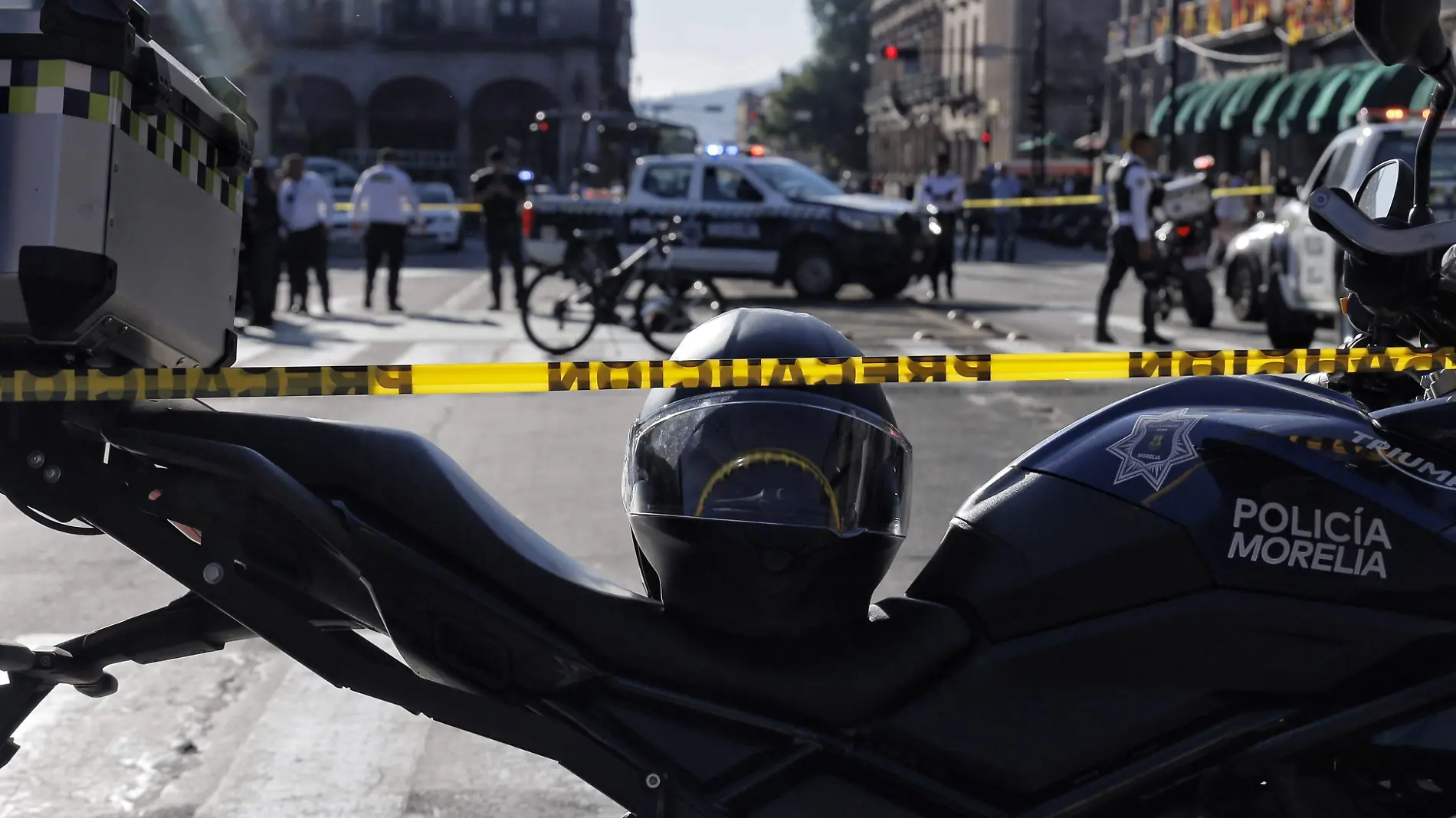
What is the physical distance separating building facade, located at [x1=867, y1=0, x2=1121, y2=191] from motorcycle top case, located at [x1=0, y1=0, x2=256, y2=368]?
4140cm

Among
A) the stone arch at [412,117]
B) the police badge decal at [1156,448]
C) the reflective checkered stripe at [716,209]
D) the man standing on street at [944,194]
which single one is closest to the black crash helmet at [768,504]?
the police badge decal at [1156,448]

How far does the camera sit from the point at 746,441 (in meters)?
2.43

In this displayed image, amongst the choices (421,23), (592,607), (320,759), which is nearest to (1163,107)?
(421,23)

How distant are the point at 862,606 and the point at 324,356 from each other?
426 inches

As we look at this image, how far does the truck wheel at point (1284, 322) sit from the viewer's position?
45.0 ft

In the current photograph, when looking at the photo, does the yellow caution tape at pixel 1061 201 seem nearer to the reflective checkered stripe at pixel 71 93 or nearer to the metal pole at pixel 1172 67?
the metal pole at pixel 1172 67

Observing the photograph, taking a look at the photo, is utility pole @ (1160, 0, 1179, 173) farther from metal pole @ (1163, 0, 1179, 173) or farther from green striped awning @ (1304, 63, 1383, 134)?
green striped awning @ (1304, 63, 1383, 134)

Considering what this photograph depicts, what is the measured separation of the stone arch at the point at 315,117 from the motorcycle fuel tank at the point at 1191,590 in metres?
17.1

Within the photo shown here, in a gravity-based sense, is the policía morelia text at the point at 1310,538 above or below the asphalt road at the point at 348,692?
above

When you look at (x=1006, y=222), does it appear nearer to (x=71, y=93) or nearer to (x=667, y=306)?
(x=667, y=306)

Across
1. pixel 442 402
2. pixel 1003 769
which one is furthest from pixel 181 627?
pixel 442 402

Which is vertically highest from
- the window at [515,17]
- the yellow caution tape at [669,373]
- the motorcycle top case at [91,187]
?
the window at [515,17]

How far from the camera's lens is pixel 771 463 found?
2.42 meters

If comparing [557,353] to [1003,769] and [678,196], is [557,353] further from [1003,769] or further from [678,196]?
[1003,769]
